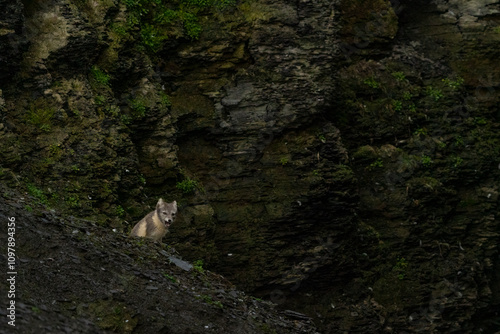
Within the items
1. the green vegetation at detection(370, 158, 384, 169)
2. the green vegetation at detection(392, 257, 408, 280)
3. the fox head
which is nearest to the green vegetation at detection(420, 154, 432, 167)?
the green vegetation at detection(370, 158, 384, 169)

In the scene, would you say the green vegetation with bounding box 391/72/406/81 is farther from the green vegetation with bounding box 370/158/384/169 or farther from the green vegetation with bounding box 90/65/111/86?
the green vegetation with bounding box 90/65/111/86

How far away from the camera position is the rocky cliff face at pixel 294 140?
16.3 meters

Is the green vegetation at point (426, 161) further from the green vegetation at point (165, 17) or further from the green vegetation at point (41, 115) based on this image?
the green vegetation at point (41, 115)

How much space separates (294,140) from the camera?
21.0m


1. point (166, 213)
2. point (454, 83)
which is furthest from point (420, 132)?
point (166, 213)

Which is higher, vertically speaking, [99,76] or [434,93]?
[99,76]

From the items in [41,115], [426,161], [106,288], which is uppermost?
[41,115]

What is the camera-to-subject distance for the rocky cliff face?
16344 millimetres

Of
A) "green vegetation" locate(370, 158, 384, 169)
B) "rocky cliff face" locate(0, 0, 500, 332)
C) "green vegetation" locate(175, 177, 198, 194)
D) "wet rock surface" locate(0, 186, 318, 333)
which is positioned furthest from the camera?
"green vegetation" locate(370, 158, 384, 169)

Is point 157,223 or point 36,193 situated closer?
point 157,223

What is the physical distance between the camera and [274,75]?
21.0m

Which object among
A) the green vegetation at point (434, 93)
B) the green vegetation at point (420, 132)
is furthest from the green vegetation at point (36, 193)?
the green vegetation at point (434, 93)

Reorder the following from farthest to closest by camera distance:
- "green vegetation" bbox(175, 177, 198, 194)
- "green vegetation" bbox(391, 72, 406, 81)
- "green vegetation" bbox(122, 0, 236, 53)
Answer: "green vegetation" bbox(391, 72, 406, 81)
"green vegetation" bbox(122, 0, 236, 53)
"green vegetation" bbox(175, 177, 198, 194)

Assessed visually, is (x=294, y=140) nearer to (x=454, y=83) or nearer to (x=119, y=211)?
(x=119, y=211)
